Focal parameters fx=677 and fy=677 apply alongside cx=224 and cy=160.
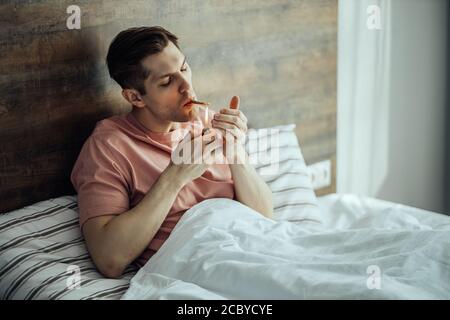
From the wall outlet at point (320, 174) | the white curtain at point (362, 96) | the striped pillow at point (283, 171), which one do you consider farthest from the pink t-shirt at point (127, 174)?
the white curtain at point (362, 96)

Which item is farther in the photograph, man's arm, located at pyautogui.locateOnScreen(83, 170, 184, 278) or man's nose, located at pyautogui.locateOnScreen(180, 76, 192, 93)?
man's nose, located at pyautogui.locateOnScreen(180, 76, 192, 93)

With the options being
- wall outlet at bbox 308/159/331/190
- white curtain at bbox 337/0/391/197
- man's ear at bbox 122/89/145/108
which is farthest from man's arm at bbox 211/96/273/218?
white curtain at bbox 337/0/391/197

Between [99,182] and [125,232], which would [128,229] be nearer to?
[125,232]

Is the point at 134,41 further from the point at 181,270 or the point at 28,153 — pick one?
the point at 181,270

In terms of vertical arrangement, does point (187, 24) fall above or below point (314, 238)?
above

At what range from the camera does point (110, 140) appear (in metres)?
1.82

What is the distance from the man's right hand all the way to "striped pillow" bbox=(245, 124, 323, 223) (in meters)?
0.39

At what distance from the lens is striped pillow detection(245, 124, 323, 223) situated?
217 centimetres

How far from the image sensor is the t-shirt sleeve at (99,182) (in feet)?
5.64

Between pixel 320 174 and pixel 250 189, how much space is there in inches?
30.4

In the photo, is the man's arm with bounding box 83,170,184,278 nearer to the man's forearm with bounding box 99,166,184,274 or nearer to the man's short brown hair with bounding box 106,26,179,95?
the man's forearm with bounding box 99,166,184,274

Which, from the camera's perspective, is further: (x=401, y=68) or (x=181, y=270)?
(x=401, y=68)

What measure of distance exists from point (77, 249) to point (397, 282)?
32.4 inches

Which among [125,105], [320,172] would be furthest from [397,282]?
[320,172]
